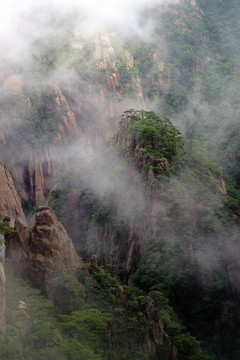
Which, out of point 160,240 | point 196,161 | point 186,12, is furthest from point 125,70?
point 160,240

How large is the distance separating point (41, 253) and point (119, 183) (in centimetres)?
1546

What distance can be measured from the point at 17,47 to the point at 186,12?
3870cm

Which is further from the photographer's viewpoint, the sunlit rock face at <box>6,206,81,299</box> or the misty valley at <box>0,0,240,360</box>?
the sunlit rock face at <box>6,206,81,299</box>

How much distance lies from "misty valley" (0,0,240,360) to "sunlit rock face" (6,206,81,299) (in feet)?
0.26

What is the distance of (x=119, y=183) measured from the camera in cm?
3934

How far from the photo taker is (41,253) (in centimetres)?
2495

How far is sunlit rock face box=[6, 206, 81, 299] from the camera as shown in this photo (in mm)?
24250

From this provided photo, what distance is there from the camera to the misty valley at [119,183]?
23.7m

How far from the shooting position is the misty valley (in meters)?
23.7

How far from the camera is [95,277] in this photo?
26891 mm

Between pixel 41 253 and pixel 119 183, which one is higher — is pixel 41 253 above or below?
below

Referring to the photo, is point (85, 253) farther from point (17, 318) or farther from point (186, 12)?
point (186, 12)

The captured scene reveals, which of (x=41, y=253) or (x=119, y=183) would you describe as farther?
(x=119, y=183)

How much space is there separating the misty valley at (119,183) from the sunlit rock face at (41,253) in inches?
3.1
